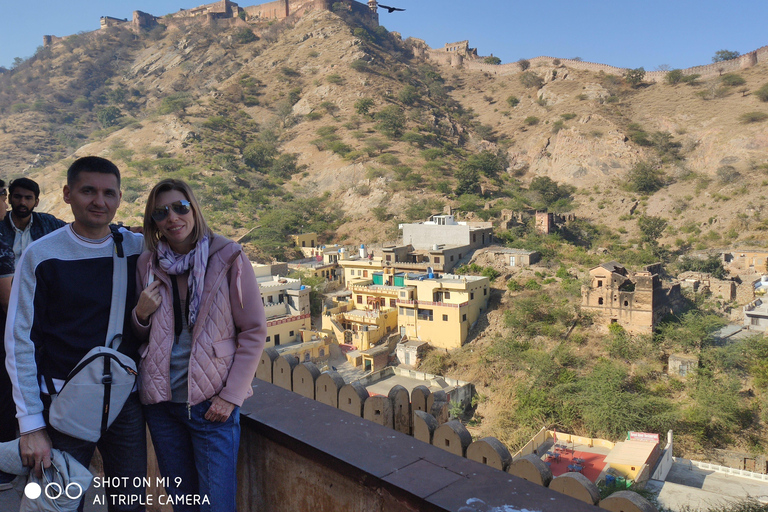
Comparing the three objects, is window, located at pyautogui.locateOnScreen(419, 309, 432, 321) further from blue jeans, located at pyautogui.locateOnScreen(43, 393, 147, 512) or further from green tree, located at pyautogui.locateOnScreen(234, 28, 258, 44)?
green tree, located at pyautogui.locateOnScreen(234, 28, 258, 44)

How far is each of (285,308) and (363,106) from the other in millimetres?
29188

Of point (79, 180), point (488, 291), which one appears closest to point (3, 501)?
point (79, 180)

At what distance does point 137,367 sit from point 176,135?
42970 millimetres

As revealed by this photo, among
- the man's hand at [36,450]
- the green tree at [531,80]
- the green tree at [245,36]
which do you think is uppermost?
the green tree at [245,36]

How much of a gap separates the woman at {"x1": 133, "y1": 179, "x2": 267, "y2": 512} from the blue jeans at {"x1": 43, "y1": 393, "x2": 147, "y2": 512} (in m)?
0.06

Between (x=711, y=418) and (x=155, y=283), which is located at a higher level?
(x=155, y=283)

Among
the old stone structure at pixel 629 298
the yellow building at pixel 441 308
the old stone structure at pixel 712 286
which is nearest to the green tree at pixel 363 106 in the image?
the yellow building at pixel 441 308

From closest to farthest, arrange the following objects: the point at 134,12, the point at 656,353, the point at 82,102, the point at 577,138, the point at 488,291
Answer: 1. the point at 656,353
2. the point at 488,291
3. the point at 577,138
4. the point at 82,102
5. the point at 134,12

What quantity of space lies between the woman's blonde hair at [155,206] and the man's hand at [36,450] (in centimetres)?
67

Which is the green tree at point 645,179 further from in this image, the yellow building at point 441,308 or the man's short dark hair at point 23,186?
the man's short dark hair at point 23,186

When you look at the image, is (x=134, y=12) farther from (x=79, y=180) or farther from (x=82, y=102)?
(x=79, y=180)

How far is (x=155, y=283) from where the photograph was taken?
176 cm

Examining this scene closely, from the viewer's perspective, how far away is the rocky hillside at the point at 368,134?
30.9 m

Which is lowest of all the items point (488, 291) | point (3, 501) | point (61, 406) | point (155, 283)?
point (488, 291)
